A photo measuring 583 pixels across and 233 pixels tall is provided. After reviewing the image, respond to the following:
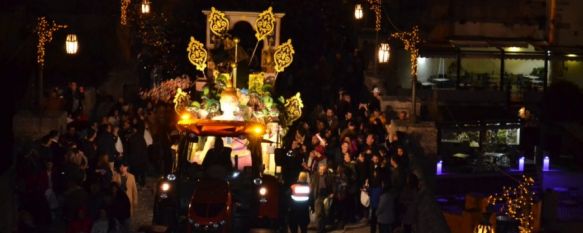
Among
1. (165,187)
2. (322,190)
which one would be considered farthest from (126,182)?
(322,190)

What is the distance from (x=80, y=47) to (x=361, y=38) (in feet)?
30.5

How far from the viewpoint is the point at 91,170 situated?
2595 centimetres

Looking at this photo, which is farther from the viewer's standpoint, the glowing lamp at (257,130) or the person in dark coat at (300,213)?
the person in dark coat at (300,213)

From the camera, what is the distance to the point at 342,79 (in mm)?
36469

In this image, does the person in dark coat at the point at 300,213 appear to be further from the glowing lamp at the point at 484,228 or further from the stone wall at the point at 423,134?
the stone wall at the point at 423,134

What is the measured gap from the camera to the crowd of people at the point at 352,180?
24531 millimetres

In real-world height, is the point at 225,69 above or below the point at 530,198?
above

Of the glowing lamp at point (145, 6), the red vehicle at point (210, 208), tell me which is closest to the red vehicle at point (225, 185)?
the red vehicle at point (210, 208)

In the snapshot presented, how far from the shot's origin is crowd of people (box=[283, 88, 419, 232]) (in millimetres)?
→ 24531

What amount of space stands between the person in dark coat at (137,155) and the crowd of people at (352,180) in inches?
111

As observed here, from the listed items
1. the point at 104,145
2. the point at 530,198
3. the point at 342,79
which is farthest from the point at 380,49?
the point at 104,145

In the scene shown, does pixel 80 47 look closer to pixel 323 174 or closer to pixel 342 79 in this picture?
pixel 342 79

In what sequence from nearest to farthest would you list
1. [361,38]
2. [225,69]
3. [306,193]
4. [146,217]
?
[306,193] → [146,217] → [225,69] → [361,38]

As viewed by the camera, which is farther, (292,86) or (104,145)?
(292,86)
